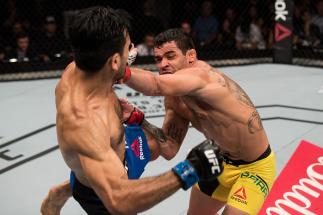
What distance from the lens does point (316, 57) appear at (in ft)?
19.5

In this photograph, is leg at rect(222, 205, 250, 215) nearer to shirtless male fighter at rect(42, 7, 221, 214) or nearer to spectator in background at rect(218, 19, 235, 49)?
shirtless male fighter at rect(42, 7, 221, 214)

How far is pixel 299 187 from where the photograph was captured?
10.3 ft

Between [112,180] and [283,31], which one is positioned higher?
[112,180]

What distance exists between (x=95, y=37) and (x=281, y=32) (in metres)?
4.37

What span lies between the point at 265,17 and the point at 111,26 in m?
5.04

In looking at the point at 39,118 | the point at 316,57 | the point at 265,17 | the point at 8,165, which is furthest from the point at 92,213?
the point at 265,17

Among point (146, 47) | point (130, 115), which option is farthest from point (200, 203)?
point (146, 47)

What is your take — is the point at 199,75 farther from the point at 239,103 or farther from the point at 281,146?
the point at 281,146

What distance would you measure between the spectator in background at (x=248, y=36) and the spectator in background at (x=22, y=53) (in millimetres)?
2258

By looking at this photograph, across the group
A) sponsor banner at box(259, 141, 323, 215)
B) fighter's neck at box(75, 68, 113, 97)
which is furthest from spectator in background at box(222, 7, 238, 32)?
fighter's neck at box(75, 68, 113, 97)

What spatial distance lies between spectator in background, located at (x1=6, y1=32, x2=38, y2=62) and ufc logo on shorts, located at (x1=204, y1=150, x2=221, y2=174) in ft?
14.4

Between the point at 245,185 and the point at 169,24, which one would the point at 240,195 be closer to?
the point at 245,185

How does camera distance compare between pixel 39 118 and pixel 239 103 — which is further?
pixel 39 118

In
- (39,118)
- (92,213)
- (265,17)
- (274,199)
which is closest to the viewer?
(92,213)
